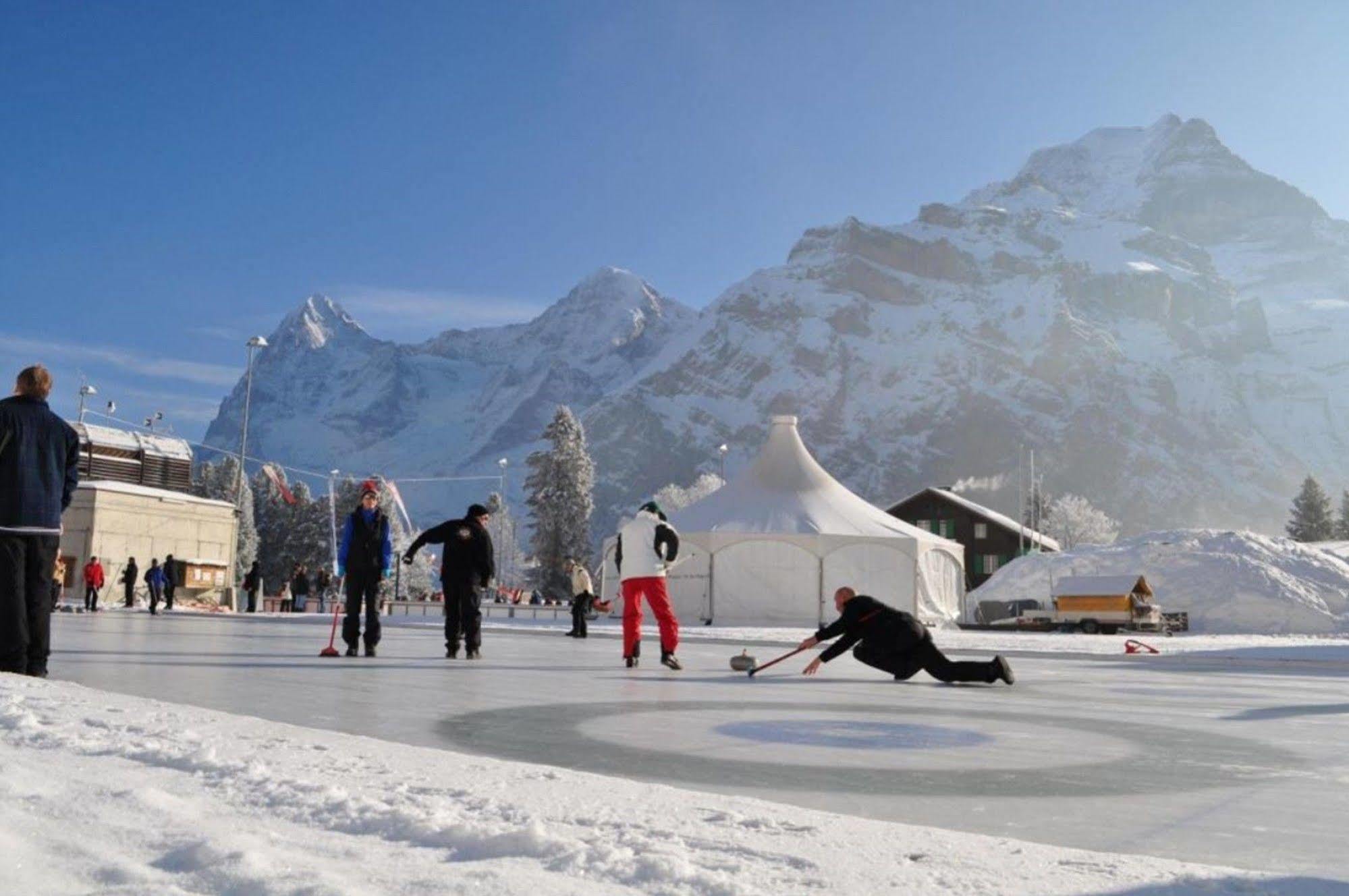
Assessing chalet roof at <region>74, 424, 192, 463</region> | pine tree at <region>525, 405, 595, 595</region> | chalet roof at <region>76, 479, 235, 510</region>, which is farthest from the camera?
pine tree at <region>525, 405, 595, 595</region>

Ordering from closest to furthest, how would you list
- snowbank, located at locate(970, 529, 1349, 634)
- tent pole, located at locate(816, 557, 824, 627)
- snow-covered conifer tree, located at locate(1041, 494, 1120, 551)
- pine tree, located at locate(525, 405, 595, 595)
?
tent pole, located at locate(816, 557, 824, 627) → snowbank, located at locate(970, 529, 1349, 634) → pine tree, located at locate(525, 405, 595, 595) → snow-covered conifer tree, located at locate(1041, 494, 1120, 551)

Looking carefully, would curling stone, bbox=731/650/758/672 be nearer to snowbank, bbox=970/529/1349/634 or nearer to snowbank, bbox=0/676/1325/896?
snowbank, bbox=0/676/1325/896

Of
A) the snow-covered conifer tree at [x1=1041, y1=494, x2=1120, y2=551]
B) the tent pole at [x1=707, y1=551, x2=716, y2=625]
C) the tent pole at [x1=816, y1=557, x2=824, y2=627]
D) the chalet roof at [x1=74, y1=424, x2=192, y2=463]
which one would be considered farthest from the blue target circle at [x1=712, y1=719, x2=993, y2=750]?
the snow-covered conifer tree at [x1=1041, y1=494, x2=1120, y2=551]

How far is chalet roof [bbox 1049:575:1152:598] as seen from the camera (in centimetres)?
3269

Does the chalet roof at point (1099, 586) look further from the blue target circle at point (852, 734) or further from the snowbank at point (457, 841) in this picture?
the snowbank at point (457, 841)

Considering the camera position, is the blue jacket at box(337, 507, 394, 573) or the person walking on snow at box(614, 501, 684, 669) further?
the blue jacket at box(337, 507, 394, 573)

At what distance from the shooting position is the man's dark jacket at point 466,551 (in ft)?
35.2

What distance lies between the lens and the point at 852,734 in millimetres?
5371

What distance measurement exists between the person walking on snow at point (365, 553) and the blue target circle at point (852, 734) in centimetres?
560

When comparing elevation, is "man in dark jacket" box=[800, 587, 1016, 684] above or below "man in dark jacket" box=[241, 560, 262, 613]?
above

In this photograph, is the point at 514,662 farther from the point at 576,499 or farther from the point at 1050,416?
the point at 1050,416

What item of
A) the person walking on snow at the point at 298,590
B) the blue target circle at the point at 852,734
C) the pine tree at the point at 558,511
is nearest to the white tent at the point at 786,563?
the person walking on snow at the point at 298,590

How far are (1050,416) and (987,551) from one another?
117818mm

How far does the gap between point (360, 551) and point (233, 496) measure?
233 ft
